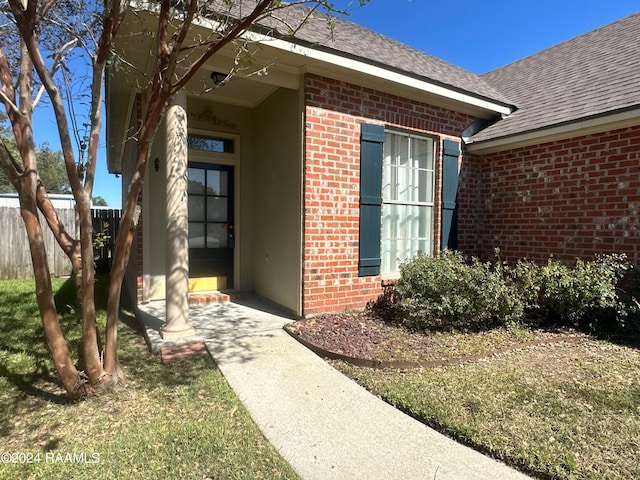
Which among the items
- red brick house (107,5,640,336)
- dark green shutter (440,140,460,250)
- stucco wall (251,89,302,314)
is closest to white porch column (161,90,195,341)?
red brick house (107,5,640,336)

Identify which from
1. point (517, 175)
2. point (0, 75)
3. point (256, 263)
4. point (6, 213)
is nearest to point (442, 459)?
point (0, 75)

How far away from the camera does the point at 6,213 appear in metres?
9.09

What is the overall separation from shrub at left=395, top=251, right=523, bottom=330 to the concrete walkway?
62.0 inches

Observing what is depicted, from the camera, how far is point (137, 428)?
2459 mm

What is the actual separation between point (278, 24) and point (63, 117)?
2.85 meters

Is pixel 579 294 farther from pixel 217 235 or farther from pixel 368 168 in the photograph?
pixel 217 235

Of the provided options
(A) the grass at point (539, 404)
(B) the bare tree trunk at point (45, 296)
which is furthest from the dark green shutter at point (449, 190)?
(B) the bare tree trunk at point (45, 296)

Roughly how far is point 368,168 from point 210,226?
8.96 ft

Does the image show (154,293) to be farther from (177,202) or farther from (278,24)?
(278,24)

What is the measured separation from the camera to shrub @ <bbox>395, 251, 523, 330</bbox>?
175 inches

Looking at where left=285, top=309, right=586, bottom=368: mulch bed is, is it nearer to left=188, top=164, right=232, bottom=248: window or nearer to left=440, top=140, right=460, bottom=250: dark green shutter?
left=440, top=140, right=460, bottom=250: dark green shutter

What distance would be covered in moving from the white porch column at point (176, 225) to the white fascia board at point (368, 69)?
1099 mm

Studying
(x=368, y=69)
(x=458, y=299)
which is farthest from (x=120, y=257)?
(x=368, y=69)

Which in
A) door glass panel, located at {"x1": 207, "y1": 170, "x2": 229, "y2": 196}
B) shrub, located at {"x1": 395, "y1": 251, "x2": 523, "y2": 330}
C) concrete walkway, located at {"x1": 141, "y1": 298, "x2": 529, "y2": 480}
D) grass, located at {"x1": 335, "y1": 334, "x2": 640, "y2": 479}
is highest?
door glass panel, located at {"x1": 207, "y1": 170, "x2": 229, "y2": 196}
